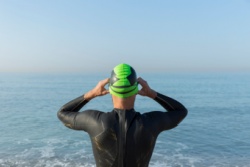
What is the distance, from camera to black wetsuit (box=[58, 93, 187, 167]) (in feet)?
9.27

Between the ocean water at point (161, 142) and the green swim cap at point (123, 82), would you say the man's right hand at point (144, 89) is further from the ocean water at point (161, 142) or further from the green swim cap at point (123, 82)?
the ocean water at point (161, 142)

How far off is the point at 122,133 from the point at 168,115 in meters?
0.58

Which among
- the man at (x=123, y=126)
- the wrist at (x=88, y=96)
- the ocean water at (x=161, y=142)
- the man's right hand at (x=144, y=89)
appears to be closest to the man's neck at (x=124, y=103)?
the man at (x=123, y=126)

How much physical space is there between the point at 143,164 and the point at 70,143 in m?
27.6

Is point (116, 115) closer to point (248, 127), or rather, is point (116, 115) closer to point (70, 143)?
point (70, 143)

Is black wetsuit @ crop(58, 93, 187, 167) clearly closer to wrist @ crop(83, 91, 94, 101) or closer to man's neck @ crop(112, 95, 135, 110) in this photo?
man's neck @ crop(112, 95, 135, 110)

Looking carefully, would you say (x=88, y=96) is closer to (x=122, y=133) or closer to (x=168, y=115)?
(x=122, y=133)

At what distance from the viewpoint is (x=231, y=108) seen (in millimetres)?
57219

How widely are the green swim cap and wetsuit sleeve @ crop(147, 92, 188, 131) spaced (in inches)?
14.4

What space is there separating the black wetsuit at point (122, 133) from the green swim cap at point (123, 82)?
7.2 inches

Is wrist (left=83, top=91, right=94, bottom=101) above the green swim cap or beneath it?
beneath

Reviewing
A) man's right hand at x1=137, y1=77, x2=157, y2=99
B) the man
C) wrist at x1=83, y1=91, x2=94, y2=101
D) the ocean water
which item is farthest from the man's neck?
the ocean water

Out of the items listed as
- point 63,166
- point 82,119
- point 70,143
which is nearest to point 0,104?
point 70,143

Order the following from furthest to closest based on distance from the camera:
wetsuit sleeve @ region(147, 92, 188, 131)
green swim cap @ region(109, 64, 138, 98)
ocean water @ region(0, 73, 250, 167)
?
1. ocean water @ region(0, 73, 250, 167)
2. wetsuit sleeve @ region(147, 92, 188, 131)
3. green swim cap @ region(109, 64, 138, 98)
